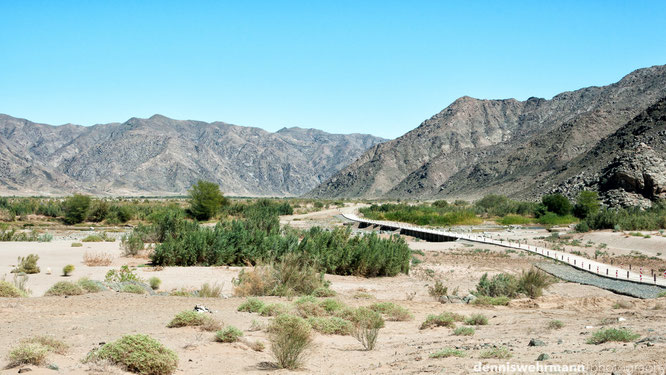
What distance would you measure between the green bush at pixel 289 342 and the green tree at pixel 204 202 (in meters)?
53.2

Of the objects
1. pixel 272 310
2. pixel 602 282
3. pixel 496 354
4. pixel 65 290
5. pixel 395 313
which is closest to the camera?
pixel 496 354

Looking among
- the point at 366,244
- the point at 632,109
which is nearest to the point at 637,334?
the point at 366,244

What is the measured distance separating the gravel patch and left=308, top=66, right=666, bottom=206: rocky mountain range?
69695 millimetres

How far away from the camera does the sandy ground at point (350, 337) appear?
29.8 feet

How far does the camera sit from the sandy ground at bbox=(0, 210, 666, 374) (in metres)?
9.08

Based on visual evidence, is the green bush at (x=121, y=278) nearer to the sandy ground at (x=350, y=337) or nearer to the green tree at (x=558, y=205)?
the sandy ground at (x=350, y=337)

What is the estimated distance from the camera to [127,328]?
38.6 feet

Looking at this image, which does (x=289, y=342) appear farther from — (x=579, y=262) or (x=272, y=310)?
(x=579, y=262)

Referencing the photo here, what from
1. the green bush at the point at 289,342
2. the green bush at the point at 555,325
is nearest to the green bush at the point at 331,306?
the green bush at the point at 289,342

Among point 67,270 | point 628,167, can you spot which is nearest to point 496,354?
point 67,270

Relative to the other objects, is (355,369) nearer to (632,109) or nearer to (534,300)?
(534,300)

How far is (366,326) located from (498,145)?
489 feet

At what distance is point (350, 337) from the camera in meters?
12.8

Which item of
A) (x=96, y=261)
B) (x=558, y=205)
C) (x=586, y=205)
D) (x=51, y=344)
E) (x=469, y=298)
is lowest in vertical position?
(x=96, y=261)
